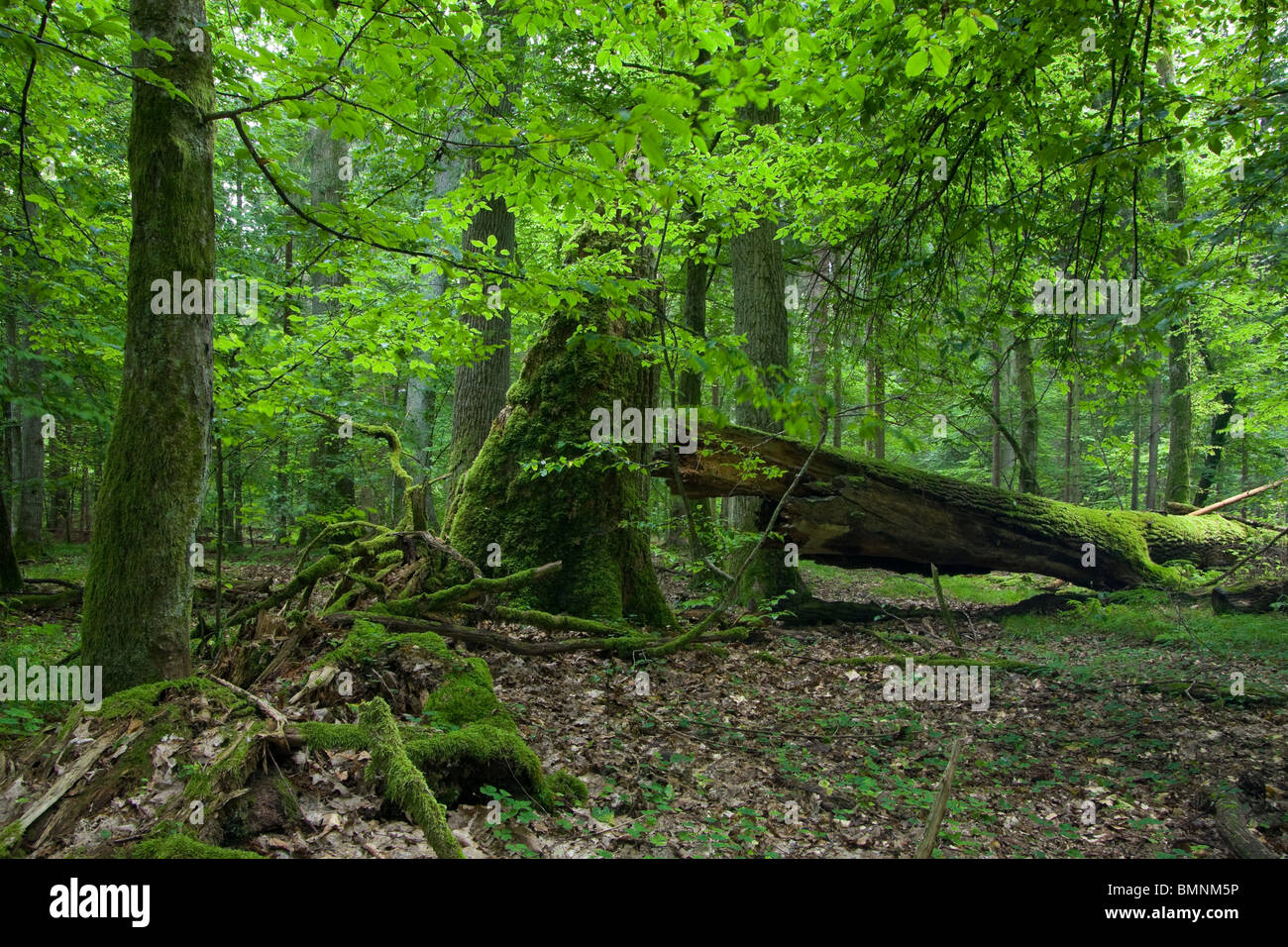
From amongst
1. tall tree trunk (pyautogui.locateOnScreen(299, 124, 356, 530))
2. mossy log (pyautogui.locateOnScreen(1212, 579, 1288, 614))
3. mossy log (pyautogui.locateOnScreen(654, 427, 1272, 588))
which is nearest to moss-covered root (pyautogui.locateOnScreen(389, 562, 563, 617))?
mossy log (pyautogui.locateOnScreen(654, 427, 1272, 588))

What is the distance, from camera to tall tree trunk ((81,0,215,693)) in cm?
349

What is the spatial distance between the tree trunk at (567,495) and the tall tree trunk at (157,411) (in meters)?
3.27

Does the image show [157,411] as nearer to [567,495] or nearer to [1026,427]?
[567,495]

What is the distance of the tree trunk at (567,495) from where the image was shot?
6.70 metres

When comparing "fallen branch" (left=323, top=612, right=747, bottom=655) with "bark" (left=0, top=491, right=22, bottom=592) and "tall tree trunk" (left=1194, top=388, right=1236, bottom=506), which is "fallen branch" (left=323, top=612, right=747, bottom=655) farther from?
"tall tree trunk" (left=1194, top=388, right=1236, bottom=506)

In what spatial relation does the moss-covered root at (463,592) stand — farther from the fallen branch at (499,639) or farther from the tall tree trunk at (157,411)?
the tall tree trunk at (157,411)

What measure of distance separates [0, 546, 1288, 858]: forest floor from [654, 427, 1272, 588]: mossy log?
1.44m

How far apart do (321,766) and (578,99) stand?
8767 millimetres

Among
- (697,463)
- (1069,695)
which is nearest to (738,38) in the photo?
(697,463)

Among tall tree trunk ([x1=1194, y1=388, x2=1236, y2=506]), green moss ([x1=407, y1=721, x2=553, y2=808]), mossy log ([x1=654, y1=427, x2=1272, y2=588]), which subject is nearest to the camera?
green moss ([x1=407, y1=721, x2=553, y2=808])

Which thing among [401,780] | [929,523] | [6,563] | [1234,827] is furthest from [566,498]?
[6,563]

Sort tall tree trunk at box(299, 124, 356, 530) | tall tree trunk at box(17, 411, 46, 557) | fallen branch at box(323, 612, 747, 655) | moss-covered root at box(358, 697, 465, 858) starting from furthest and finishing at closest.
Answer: tall tree trunk at box(17, 411, 46, 557)
tall tree trunk at box(299, 124, 356, 530)
fallen branch at box(323, 612, 747, 655)
moss-covered root at box(358, 697, 465, 858)

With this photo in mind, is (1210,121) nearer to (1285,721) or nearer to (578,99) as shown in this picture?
(1285,721)

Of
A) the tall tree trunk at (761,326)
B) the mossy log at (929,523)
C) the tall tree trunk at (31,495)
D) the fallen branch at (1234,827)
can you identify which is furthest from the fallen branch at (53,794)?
the tall tree trunk at (31,495)
